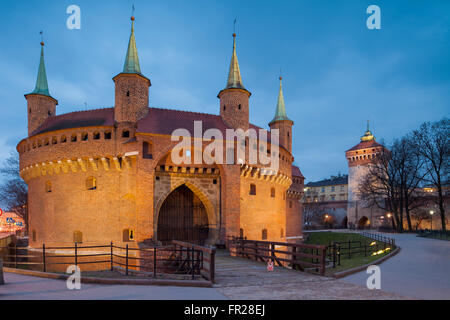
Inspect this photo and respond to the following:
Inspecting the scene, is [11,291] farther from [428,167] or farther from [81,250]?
[428,167]

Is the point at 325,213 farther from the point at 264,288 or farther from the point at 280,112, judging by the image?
the point at 264,288

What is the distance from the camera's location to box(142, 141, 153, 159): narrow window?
22166 millimetres

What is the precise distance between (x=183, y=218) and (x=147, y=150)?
6.01m

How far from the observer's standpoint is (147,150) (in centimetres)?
2252

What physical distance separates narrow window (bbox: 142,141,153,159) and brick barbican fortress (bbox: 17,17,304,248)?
0.23ft

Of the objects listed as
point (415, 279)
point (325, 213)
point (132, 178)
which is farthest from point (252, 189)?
point (325, 213)

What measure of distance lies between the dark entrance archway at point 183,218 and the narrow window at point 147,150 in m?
3.92

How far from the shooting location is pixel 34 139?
82.3 feet

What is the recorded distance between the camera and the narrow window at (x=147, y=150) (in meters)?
22.2

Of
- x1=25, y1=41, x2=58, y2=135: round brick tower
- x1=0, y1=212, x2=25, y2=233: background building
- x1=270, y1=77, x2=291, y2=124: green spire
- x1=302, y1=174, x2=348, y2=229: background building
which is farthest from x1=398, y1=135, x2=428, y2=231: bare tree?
x1=0, y1=212, x2=25, y2=233: background building

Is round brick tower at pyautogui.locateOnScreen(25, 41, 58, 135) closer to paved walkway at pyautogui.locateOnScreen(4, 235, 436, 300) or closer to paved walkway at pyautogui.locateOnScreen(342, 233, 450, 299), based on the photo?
paved walkway at pyautogui.locateOnScreen(4, 235, 436, 300)
